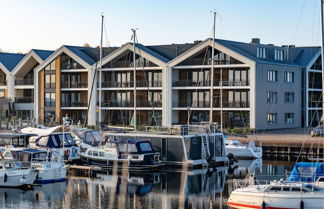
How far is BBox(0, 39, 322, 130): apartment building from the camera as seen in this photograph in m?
75.0

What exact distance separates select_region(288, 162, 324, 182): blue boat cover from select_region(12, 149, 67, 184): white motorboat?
15.3 metres

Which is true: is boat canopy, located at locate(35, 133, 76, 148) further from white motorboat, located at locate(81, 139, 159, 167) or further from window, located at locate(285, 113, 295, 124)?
window, located at locate(285, 113, 295, 124)

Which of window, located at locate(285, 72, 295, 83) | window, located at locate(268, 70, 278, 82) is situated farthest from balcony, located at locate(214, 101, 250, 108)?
window, located at locate(285, 72, 295, 83)

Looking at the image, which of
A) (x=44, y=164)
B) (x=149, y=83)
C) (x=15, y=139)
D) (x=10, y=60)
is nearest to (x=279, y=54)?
(x=149, y=83)

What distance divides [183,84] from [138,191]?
3878 cm

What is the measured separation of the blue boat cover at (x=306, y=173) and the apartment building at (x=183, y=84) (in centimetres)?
3511

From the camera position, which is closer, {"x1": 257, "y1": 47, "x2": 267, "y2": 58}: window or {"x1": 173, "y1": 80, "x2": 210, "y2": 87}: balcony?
{"x1": 173, "y1": 80, "x2": 210, "y2": 87}: balcony

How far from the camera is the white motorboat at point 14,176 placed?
136ft

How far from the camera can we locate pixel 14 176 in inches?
1638

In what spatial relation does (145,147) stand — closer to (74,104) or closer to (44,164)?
(44,164)

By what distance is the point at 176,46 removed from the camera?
81.9m

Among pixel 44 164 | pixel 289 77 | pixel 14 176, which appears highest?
pixel 289 77

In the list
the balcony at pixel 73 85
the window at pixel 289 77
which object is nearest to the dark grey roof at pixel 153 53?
the balcony at pixel 73 85

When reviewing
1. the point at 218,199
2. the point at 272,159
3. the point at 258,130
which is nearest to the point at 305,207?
the point at 218,199
